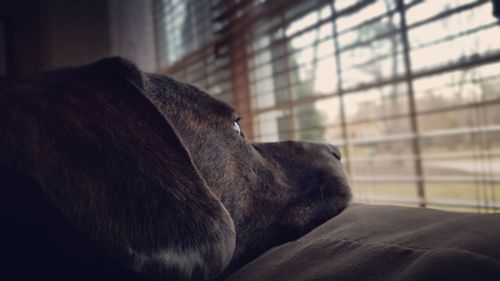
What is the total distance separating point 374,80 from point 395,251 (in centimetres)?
205

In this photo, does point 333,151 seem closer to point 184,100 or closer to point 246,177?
point 246,177

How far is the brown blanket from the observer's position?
47cm

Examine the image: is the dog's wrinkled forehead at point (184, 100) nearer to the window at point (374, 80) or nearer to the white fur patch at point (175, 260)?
the white fur patch at point (175, 260)

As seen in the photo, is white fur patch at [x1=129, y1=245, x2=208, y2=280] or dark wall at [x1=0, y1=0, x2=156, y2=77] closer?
white fur patch at [x1=129, y1=245, x2=208, y2=280]

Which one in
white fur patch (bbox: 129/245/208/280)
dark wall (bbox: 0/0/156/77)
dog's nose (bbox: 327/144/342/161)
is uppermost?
dark wall (bbox: 0/0/156/77)

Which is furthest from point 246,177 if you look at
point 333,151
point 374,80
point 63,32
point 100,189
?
point 374,80

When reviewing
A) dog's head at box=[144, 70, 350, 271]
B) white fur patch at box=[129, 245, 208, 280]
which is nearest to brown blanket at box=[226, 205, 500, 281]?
white fur patch at box=[129, 245, 208, 280]

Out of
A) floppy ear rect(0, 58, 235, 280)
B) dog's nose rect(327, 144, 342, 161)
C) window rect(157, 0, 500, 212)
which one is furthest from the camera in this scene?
window rect(157, 0, 500, 212)

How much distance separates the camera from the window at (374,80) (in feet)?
6.68

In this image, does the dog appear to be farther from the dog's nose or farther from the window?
the window

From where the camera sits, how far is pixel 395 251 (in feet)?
1.92

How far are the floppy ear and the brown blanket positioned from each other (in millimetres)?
140

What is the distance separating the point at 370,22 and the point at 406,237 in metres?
1.97

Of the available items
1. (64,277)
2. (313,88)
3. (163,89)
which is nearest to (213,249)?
(64,277)
